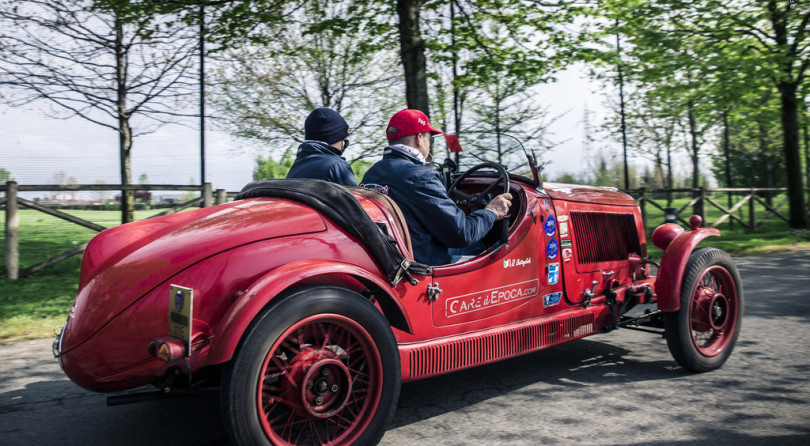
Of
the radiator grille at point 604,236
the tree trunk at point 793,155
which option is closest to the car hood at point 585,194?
the radiator grille at point 604,236

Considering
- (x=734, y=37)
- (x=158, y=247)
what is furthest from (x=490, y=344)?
(x=734, y=37)

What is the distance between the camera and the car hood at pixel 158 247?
2404mm

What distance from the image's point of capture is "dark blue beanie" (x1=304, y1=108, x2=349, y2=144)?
4016 mm

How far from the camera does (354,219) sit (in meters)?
2.78

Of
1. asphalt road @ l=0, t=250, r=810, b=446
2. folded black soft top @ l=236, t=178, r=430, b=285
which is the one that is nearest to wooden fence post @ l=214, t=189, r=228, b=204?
asphalt road @ l=0, t=250, r=810, b=446

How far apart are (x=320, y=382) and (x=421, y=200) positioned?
1143 millimetres

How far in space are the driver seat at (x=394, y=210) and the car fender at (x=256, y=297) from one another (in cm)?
50

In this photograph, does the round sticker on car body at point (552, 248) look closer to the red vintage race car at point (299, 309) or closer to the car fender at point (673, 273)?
the red vintage race car at point (299, 309)

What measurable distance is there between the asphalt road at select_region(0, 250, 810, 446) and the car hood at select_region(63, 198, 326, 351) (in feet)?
2.64

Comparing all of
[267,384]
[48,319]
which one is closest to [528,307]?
[267,384]

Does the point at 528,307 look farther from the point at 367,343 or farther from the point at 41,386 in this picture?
the point at 41,386

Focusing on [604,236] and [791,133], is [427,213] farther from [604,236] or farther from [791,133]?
[791,133]

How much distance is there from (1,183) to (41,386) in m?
5.31

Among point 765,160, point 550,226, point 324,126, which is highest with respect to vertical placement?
point 765,160
